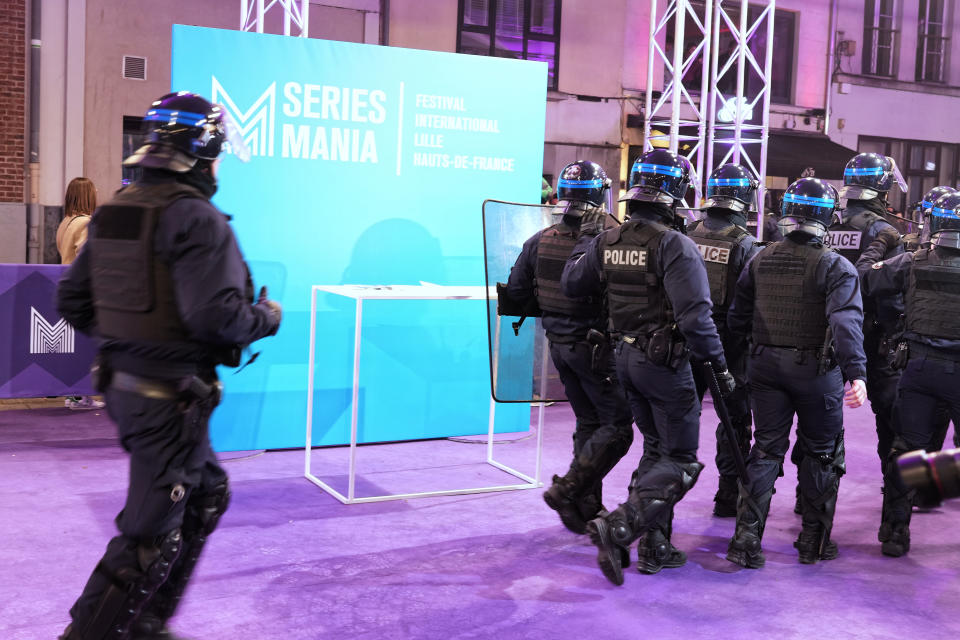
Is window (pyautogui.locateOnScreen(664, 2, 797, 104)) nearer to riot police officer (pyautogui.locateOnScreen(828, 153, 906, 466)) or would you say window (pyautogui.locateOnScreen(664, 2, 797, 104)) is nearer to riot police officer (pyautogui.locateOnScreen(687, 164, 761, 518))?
riot police officer (pyautogui.locateOnScreen(828, 153, 906, 466))

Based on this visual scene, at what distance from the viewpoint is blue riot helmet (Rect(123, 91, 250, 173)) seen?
3361 mm

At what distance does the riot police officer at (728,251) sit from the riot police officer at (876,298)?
0.87 metres

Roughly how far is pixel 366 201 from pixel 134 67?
21.4ft

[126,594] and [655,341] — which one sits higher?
[655,341]

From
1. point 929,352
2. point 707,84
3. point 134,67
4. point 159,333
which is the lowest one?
point 929,352

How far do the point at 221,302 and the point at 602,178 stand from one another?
8.78 ft

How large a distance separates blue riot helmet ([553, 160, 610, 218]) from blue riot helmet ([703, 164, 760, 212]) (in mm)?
728

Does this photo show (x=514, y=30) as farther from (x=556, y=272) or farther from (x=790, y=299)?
(x=790, y=299)

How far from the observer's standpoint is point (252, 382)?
6766 mm

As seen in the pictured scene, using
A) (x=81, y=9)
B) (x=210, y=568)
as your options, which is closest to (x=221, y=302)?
(x=210, y=568)

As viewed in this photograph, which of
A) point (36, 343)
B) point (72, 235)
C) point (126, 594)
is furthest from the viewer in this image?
point (72, 235)

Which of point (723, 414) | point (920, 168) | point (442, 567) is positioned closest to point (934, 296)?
point (723, 414)

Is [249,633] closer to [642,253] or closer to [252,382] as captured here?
[642,253]

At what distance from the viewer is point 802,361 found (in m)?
4.83
